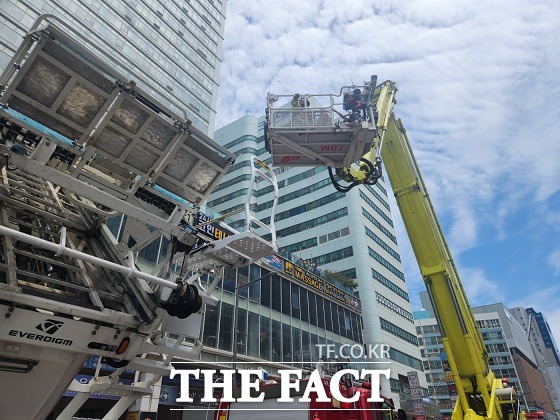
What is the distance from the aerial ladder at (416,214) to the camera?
985 centimetres

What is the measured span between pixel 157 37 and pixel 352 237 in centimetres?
3416

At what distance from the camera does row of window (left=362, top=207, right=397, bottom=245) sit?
53609 millimetres

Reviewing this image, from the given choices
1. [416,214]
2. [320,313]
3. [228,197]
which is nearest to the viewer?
[416,214]

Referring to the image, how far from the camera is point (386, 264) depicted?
53.4m

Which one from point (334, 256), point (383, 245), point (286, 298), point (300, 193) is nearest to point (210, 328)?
point (286, 298)

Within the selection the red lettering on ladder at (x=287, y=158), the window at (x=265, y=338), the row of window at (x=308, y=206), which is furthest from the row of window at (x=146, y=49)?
the red lettering on ladder at (x=287, y=158)

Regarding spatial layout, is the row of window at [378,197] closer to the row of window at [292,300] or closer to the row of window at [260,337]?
the row of window at [292,300]

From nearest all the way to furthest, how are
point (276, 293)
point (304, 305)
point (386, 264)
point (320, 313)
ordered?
point (276, 293), point (304, 305), point (320, 313), point (386, 264)

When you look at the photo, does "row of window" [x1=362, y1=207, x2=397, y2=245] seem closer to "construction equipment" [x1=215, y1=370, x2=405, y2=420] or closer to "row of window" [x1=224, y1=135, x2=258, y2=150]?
"row of window" [x1=224, y1=135, x2=258, y2=150]

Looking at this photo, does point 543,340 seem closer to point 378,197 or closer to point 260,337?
point 378,197

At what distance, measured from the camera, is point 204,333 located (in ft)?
70.5

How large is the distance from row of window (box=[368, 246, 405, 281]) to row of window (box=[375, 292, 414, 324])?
511 cm

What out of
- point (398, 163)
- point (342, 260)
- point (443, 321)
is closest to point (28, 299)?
point (443, 321)

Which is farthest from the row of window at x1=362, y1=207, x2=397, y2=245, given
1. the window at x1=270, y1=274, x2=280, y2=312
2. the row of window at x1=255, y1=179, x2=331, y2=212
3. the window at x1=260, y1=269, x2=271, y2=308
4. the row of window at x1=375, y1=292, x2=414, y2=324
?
→ the window at x1=260, y1=269, x2=271, y2=308
